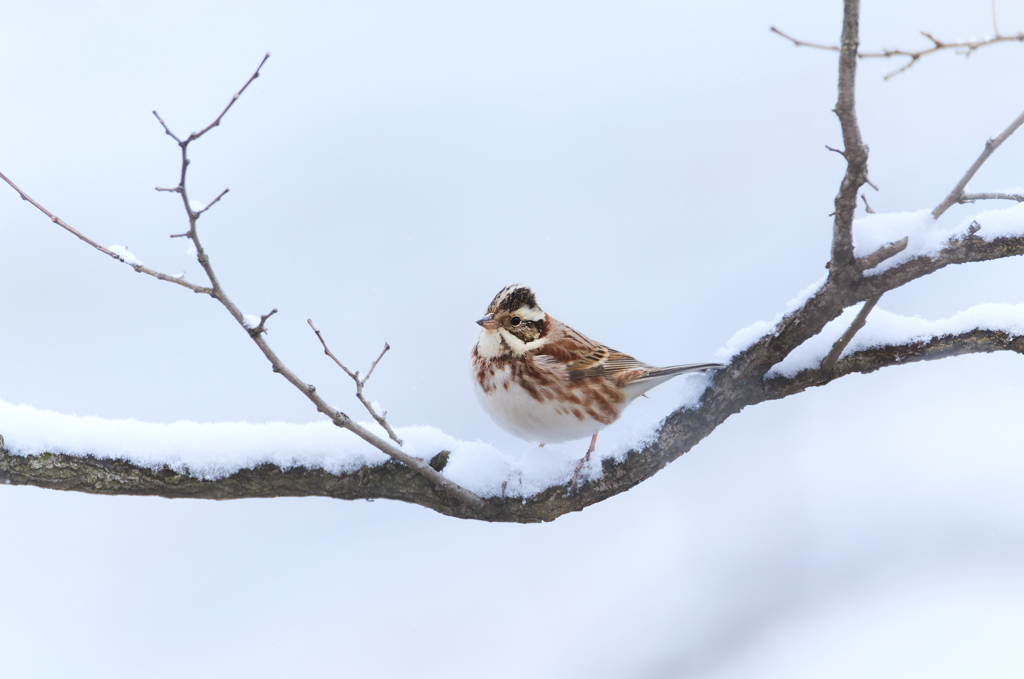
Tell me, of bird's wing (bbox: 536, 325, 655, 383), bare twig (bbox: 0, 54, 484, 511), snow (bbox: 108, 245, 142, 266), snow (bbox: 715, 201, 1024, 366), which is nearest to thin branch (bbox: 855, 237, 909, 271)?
snow (bbox: 715, 201, 1024, 366)

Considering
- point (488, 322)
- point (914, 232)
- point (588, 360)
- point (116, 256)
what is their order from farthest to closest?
point (588, 360), point (488, 322), point (914, 232), point (116, 256)

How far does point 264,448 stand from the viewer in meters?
3.44

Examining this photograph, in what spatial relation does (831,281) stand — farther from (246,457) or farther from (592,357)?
(246,457)

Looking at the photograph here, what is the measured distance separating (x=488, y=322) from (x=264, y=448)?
1.17 meters

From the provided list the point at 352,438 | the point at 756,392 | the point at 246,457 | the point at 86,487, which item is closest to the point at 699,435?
the point at 756,392

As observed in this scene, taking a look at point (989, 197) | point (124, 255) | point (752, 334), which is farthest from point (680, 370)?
point (124, 255)

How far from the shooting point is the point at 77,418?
3506mm

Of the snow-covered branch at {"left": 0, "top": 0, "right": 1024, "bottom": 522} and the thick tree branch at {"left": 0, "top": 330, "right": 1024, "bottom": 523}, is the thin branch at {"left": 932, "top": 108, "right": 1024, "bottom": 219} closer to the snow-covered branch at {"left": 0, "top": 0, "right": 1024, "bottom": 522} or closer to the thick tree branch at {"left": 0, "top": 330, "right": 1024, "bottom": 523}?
the snow-covered branch at {"left": 0, "top": 0, "right": 1024, "bottom": 522}

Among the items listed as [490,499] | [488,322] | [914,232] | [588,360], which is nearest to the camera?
[914,232]

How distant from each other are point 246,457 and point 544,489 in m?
1.36

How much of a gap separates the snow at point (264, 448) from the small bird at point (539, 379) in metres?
0.17

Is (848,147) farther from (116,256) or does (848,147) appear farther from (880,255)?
(116,256)

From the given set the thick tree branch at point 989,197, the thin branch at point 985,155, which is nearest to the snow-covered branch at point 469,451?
the thick tree branch at point 989,197

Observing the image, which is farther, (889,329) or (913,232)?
(889,329)
